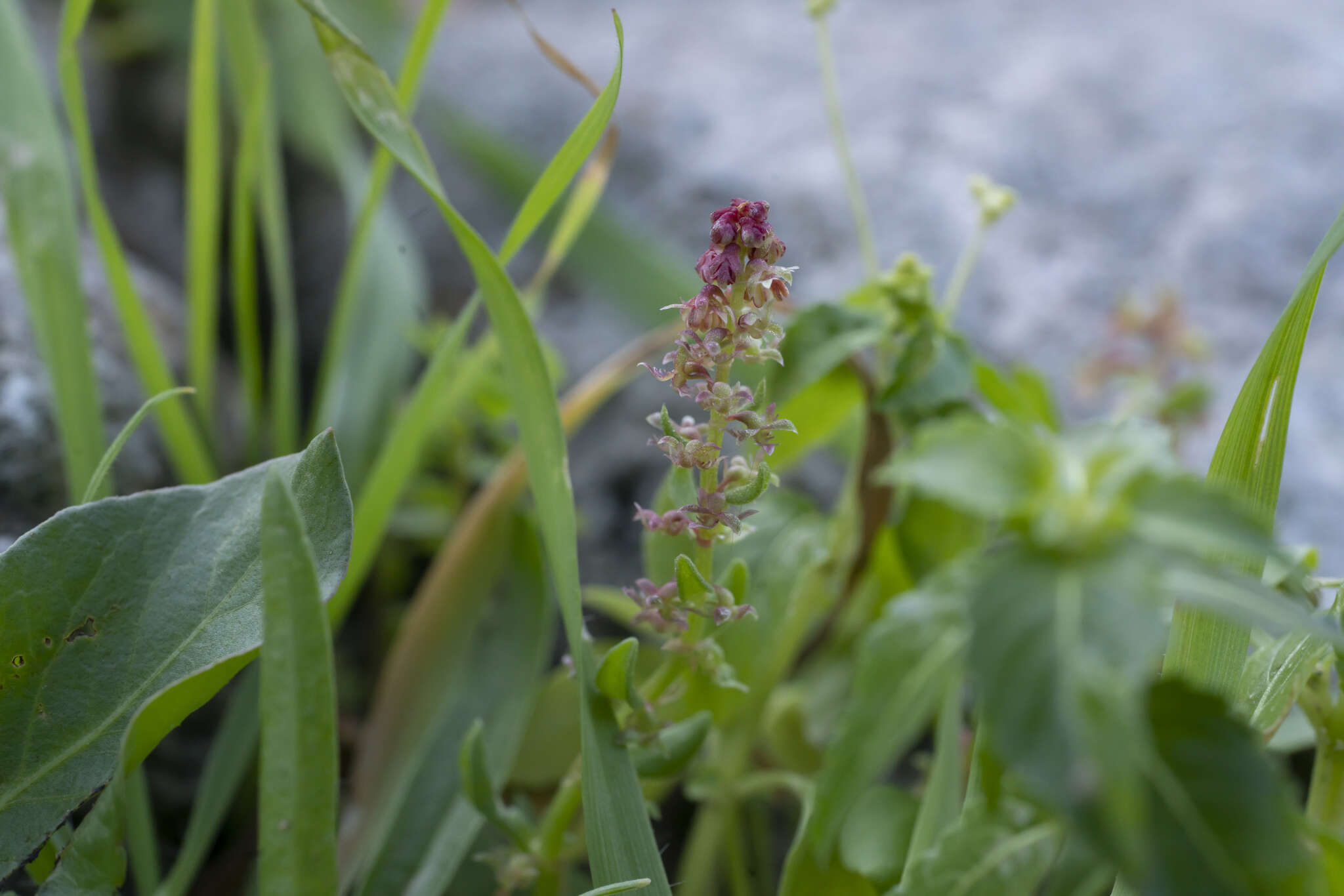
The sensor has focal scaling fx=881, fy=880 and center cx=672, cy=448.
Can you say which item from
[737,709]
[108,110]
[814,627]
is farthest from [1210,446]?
[108,110]

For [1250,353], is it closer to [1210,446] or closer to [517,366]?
[1210,446]

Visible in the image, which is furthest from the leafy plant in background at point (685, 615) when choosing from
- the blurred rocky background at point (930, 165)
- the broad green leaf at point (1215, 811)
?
the blurred rocky background at point (930, 165)

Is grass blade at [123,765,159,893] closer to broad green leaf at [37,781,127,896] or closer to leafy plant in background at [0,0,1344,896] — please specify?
leafy plant in background at [0,0,1344,896]

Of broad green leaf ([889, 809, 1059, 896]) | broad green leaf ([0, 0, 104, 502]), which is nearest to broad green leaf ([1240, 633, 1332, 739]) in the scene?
broad green leaf ([889, 809, 1059, 896])

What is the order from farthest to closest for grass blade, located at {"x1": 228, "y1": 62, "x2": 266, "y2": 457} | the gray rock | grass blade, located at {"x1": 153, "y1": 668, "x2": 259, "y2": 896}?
grass blade, located at {"x1": 228, "y1": 62, "x2": 266, "y2": 457}
the gray rock
grass blade, located at {"x1": 153, "y1": 668, "x2": 259, "y2": 896}

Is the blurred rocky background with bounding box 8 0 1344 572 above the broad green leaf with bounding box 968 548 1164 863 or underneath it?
above

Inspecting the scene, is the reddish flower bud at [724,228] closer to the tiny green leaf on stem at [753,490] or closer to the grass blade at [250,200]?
the tiny green leaf on stem at [753,490]

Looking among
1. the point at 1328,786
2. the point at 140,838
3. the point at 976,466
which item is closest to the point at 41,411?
the point at 140,838
